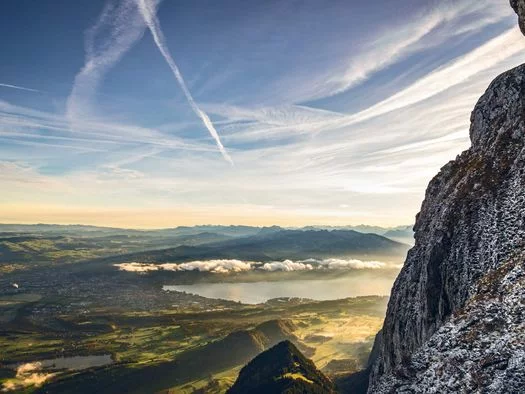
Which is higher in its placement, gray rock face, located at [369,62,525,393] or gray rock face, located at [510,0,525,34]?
gray rock face, located at [510,0,525,34]

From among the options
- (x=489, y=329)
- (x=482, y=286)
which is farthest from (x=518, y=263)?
(x=489, y=329)

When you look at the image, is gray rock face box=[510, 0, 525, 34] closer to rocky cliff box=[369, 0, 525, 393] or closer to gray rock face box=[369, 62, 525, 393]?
rocky cliff box=[369, 0, 525, 393]

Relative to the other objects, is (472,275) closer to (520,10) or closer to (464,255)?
(464,255)

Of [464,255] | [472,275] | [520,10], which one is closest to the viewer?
[472,275]

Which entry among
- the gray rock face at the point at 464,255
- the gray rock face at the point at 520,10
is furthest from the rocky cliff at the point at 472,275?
the gray rock face at the point at 520,10

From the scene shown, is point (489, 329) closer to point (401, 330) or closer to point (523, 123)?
point (401, 330)

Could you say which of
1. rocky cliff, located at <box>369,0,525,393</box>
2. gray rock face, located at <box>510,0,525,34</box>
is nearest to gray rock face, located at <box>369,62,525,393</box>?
rocky cliff, located at <box>369,0,525,393</box>

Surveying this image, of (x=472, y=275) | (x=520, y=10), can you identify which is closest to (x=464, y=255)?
(x=472, y=275)
